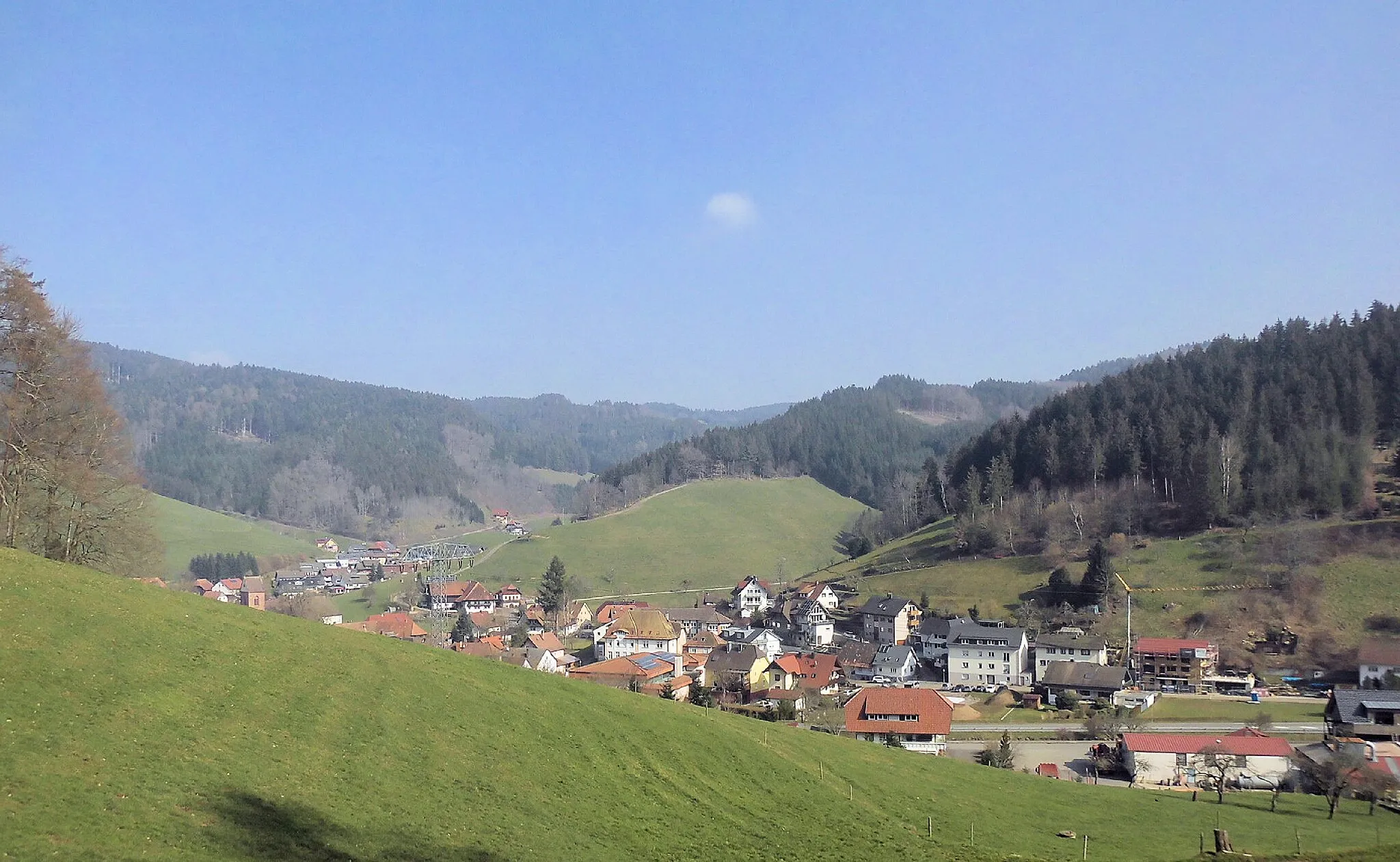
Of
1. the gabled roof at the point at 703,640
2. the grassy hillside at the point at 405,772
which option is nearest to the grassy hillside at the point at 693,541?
the gabled roof at the point at 703,640

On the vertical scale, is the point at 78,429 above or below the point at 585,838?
above

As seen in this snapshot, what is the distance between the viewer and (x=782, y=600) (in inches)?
4139

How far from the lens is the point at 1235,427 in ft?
313

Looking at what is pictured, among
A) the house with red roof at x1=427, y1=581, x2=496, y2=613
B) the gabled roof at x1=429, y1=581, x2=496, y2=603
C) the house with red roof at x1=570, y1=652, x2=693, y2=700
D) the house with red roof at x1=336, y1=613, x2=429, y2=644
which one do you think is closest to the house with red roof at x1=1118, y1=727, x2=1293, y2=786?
the house with red roof at x1=570, y1=652, x2=693, y2=700

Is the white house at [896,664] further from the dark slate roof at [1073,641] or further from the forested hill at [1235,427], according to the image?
the forested hill at [1235,427]

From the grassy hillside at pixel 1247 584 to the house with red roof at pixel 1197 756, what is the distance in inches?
1161

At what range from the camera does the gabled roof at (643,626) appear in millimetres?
76688

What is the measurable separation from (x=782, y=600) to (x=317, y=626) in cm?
7963

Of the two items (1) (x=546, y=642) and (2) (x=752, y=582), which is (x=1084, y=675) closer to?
(1) (x=546, y=642)

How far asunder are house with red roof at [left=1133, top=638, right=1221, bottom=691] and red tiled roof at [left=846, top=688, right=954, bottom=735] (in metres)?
25.7

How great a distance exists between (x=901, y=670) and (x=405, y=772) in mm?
57506

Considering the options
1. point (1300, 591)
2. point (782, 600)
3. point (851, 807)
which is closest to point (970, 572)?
point (782, 600)

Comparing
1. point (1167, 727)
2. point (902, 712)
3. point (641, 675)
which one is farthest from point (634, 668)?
point (1167, 727)

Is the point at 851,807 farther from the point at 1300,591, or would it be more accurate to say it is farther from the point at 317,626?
the point at 1300,591
